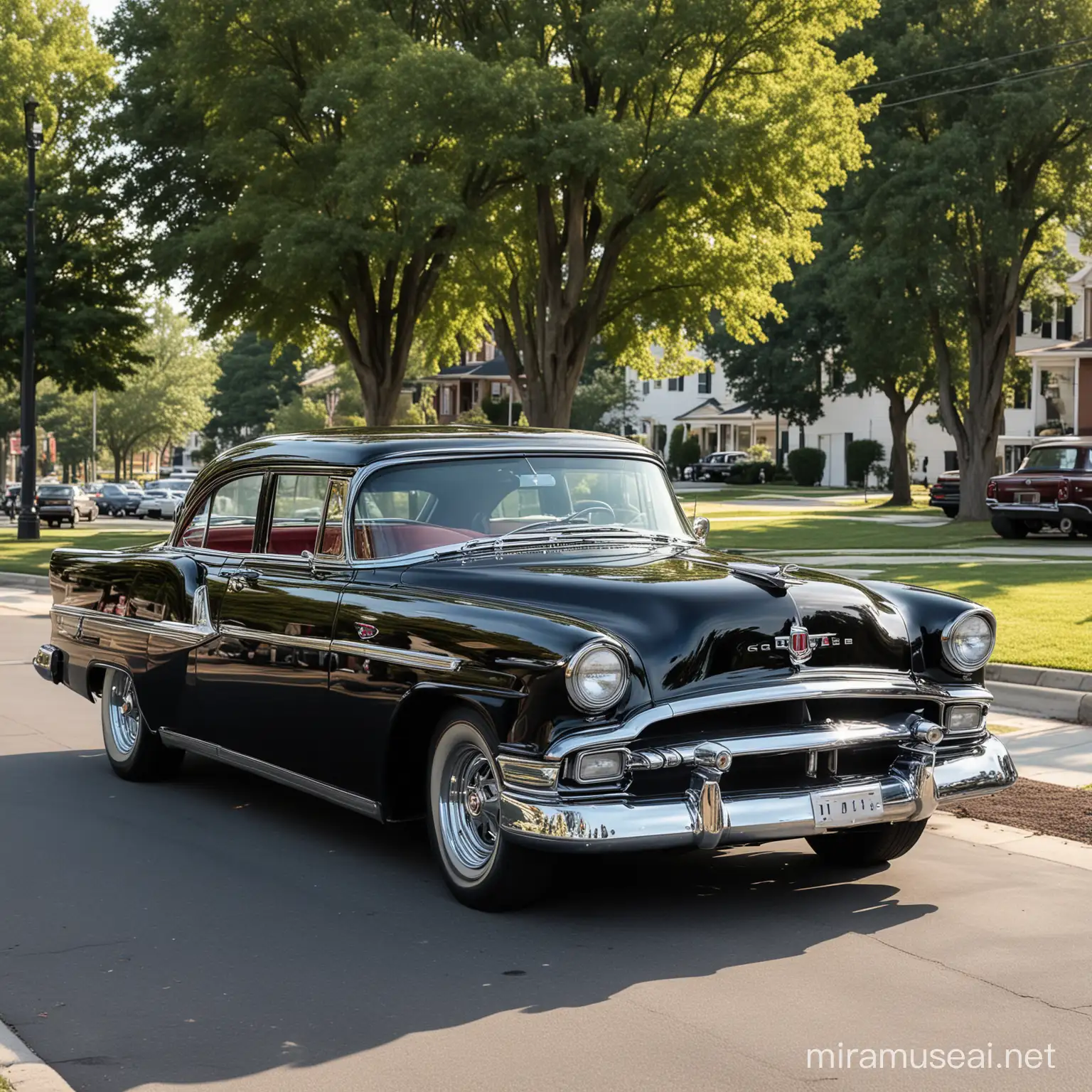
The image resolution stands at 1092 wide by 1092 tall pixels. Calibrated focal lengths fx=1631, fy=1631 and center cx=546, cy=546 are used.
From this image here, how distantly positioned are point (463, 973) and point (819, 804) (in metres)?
1.42

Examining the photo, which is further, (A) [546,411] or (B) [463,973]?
(A) [546,411]

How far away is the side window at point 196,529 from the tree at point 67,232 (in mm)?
31744

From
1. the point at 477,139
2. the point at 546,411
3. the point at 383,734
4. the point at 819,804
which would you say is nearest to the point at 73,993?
the point at 383,734

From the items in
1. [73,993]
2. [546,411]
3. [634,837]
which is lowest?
[73,993]

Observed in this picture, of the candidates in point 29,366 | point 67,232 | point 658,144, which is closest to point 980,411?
point 658,144

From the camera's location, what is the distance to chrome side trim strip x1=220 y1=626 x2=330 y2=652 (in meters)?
6.88

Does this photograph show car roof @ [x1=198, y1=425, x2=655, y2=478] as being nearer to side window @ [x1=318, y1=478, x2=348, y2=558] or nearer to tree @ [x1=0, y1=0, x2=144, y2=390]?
side window @ [x1=318, y1=478, x2=348, y2=558]

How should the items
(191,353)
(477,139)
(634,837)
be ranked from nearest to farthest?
(634,837) → (477,139) → (191,353)

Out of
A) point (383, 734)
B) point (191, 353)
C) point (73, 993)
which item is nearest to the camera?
point (73, 993)

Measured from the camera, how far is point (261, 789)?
8.52 metres

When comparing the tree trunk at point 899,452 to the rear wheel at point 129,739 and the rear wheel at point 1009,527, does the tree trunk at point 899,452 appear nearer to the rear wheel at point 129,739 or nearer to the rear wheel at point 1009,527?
the rear wheel at point 1009,527

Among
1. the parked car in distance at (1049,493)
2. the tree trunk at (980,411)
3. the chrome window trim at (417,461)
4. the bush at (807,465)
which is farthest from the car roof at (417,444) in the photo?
the bush at (807,465)

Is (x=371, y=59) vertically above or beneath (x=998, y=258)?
above

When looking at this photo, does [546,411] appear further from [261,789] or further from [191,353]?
[191,353]
